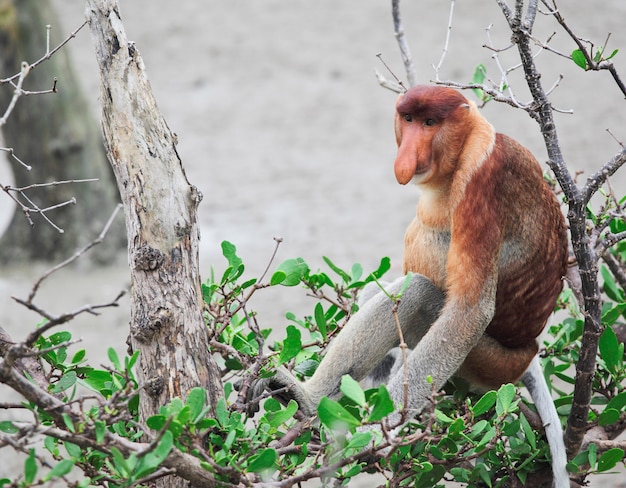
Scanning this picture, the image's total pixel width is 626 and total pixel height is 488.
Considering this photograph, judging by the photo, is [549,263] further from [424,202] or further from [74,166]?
[74,166]

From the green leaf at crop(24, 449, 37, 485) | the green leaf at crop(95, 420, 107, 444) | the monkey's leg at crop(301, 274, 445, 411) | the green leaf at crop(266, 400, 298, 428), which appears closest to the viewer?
the green leaf at crop(24, 449, 37, 485)

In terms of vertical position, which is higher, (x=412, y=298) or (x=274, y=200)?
(x=274, y=200)

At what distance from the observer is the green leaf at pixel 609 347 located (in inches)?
97.5

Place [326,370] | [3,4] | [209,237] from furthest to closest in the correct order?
[209,237] → [3,4] → [326,370]

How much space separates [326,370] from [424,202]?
0.74 metres

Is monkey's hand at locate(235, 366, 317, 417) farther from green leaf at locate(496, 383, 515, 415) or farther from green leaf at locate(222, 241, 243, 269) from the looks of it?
green leaf at locate(496, 383, 515, 415)

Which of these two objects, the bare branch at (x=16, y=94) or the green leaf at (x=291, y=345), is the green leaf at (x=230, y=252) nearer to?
the green leaf at (x=291, y=345)

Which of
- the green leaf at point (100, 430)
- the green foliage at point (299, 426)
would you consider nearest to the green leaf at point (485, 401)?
the green foliage at point (299, 426)

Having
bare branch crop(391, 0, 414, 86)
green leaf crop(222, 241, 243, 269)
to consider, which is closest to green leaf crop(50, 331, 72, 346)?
green leaf crop(222, 241, 243, 269)

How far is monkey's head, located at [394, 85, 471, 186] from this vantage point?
2744 mm

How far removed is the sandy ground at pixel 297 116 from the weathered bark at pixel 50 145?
28 centimetres

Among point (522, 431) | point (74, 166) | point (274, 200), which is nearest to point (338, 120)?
point (274, 200)

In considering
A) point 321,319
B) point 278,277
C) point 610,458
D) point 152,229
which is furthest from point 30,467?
point 610,458

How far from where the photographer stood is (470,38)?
402 inches
